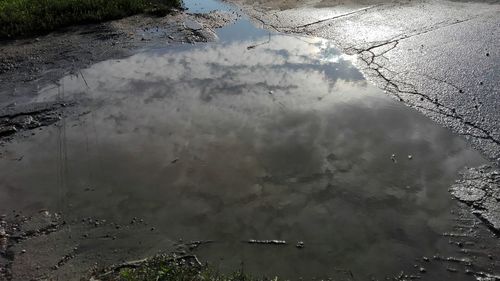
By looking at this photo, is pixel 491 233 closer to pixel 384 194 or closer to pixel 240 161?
pixel 384 194

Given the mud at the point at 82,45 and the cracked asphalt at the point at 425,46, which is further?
the mud at the point at 82,45

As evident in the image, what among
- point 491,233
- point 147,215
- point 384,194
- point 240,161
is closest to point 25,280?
point 147,215

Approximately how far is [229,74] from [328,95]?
160cm

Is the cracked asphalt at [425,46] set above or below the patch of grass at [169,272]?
above

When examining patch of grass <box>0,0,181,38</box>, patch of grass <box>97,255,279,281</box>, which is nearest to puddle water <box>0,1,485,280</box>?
patch of grass <box>97,255,279,281</box>

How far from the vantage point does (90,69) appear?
693 cm

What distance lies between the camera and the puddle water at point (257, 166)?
378cm

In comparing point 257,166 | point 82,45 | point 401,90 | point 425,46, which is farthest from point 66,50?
point 425,46

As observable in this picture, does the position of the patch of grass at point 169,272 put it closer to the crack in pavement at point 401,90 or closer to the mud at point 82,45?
the crack in pavement at point 401,90

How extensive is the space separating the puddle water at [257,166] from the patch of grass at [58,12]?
2.58 metres

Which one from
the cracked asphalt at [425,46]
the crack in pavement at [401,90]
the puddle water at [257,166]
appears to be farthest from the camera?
the cracked asphalt at [425,46]


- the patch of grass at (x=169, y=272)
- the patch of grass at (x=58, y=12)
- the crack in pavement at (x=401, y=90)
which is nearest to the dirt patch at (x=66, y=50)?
the patch of grass at (x=58, y=12)

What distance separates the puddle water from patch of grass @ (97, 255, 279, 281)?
Result: 0.15 metres

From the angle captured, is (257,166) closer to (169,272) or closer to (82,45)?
(169,272)
